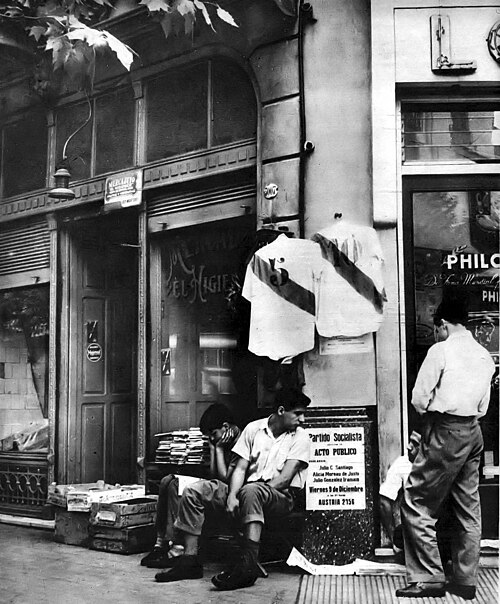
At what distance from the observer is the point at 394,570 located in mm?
4301

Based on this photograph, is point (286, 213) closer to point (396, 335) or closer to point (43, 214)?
point (396, 335)

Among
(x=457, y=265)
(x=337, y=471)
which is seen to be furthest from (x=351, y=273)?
(x=337, y=471)

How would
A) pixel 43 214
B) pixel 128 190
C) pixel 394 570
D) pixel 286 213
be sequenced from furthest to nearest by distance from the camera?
pixel 43 214 < pixel 128 190 < pixel 286 213 < pixel 394 570

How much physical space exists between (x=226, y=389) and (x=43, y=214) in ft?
7.05

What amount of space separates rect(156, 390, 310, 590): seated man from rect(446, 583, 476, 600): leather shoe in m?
1.04

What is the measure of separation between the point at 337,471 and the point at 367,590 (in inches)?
27.6

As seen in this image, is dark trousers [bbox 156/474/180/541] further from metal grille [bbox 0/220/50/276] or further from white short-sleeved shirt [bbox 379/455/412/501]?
metal grille [bbox 0/220/50/276]

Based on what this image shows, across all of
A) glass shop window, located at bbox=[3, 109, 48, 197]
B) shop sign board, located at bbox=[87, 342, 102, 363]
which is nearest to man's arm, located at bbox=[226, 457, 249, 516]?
shop sign board, located at bbox=[87, 342, 102, 363]

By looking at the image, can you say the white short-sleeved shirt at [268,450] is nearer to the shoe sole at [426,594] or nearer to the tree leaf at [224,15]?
the shoe sole at [426,594]

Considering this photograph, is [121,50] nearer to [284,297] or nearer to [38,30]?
[38,30]

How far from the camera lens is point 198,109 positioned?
506cm

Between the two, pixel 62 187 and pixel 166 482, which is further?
pixel 62 187

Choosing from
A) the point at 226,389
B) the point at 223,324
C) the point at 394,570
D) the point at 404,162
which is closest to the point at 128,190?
the point at 223,324

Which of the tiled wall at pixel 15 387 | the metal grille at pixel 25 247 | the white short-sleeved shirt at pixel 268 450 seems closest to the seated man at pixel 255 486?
the white short-sleeved shirt at pixel 268 450
